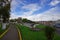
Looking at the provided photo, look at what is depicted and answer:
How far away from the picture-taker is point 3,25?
31.7m

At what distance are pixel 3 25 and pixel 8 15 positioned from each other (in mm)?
4367

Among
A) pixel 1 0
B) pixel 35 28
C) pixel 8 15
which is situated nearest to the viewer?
pixel 1 0

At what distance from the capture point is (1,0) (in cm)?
2162

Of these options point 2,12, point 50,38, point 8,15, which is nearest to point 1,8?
point 2,12

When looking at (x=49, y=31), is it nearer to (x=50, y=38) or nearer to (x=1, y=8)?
(x=50, y=38)

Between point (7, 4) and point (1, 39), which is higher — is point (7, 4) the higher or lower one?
the higher one

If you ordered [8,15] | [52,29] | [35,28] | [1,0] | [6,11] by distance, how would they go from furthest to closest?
[35,28] → [8,15] → [6,11] → [1,0] → [52,29]

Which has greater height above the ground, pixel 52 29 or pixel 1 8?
pixel 1 8

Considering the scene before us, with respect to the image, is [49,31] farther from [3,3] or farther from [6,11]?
[6,11]

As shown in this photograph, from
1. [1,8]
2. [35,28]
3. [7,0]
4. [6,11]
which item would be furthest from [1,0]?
[35,28]

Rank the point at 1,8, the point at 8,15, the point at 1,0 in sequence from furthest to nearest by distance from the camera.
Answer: the point at 8,15 → the point at 1,8 → the point at 1,0

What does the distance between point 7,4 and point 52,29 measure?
12.0m

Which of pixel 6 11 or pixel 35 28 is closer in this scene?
pixel 6 11

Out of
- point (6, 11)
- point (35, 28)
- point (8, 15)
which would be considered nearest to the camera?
point (6, 11)
